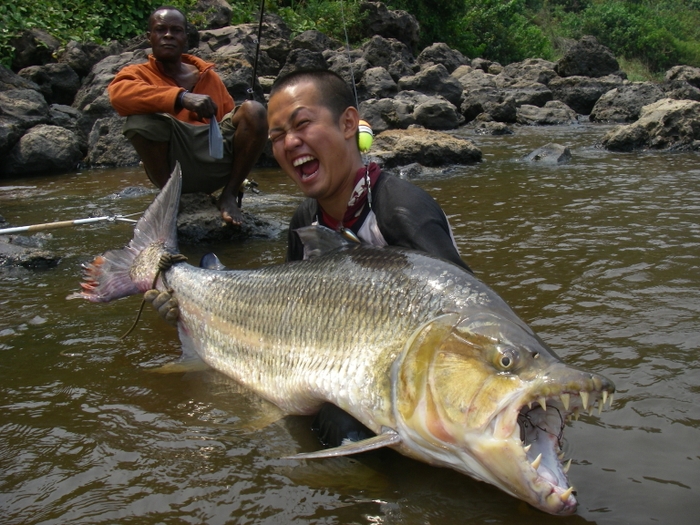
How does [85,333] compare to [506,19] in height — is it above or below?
below

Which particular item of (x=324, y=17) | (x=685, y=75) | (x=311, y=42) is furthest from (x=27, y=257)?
(x=324, y=17)

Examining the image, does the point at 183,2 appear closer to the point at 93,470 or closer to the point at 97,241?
the point at 97,241

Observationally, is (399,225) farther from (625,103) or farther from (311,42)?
(625,103)

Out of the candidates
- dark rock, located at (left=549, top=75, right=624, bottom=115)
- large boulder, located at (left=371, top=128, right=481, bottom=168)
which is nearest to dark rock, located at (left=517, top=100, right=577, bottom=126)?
dark rock, located at (left=549, top=75, right=624, bottom=115)

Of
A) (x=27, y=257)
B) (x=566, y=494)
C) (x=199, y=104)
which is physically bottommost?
(x=27, y=257)

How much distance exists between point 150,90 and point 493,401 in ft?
15.0

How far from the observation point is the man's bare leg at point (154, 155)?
5.66 m

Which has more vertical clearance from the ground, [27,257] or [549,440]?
[549,440]

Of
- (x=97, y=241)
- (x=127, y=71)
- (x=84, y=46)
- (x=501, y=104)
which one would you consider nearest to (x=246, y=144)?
(x=127, y=71)

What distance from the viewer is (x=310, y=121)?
3.21 metres

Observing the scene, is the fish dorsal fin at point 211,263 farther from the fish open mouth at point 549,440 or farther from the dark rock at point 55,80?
the dark rock at point 55,80

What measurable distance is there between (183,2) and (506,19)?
23306mm

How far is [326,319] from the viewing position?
2.70 m

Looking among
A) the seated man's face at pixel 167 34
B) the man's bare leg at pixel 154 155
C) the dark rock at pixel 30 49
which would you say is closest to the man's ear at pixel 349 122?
the man's bare leg at pixel 154 155
